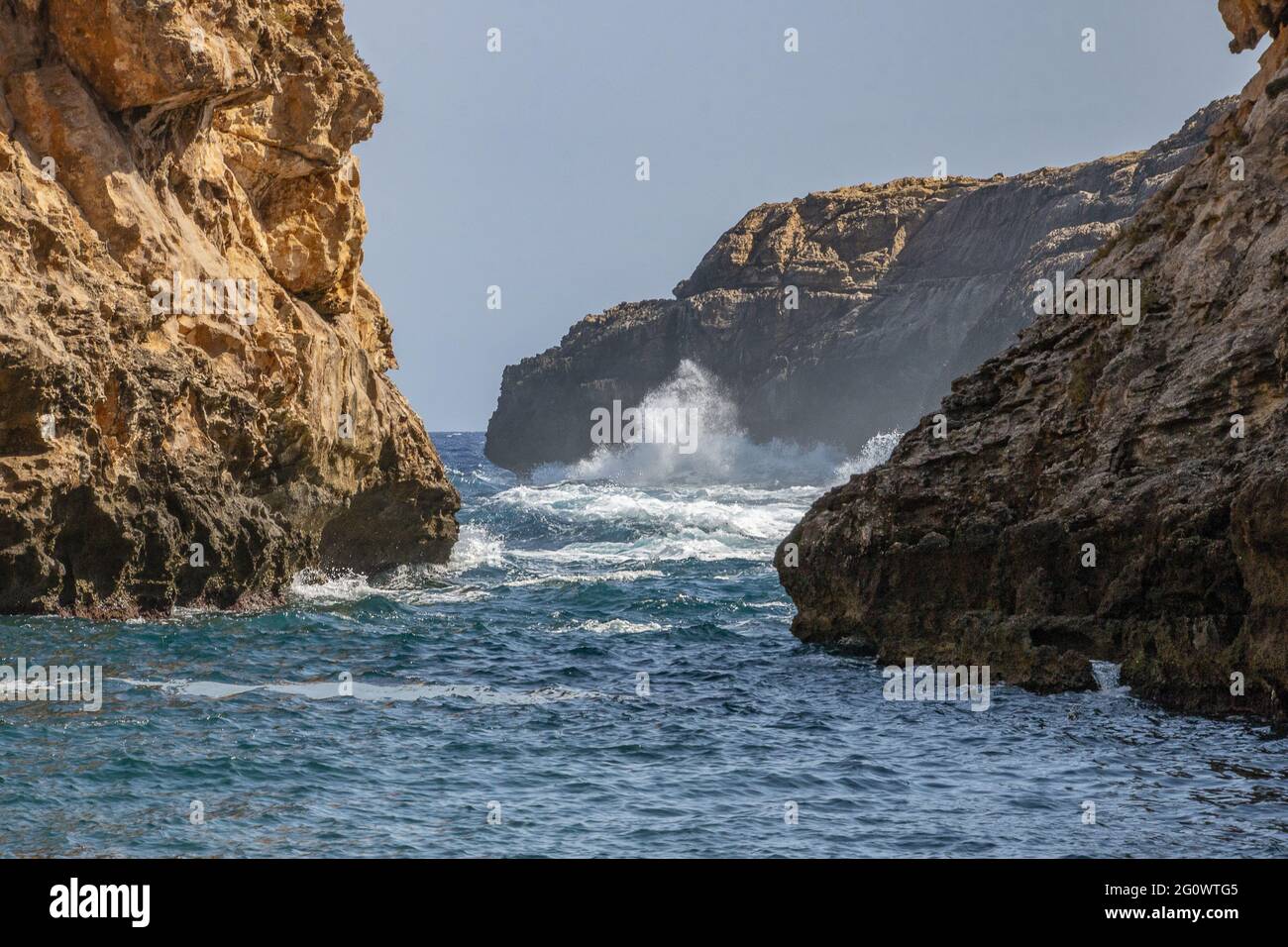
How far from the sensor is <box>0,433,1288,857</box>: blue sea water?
11172 mm

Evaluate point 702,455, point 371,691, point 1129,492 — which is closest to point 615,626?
point 371,691

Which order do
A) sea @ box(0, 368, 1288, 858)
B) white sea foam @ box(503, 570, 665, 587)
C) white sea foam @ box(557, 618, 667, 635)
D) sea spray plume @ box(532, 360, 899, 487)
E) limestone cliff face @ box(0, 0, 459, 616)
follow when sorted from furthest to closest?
sea spray plume @ box(532, 360, 899, 487) < white sea foam @ box(503, 570, 665, 587) < white sea foam @ box(557, 618, 667, 635) < limestone cliff face @ box(0, 0, 459, 616) < sea @ box(0, 368, 1288, 858)

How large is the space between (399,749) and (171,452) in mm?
9503

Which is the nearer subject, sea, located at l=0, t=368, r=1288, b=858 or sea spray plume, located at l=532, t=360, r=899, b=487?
sea, located at l=0, t=368, r=1288, b=858

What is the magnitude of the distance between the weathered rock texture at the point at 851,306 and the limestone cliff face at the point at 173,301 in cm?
5899

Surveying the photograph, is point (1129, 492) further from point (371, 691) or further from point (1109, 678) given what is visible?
point (371, 691)

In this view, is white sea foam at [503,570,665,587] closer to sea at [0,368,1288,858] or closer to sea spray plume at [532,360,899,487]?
sea at [0,368,1288,858]

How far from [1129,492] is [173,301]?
14564mm

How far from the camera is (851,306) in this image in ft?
320

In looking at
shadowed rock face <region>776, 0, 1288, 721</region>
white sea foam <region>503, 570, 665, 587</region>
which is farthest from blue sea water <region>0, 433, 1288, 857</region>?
white sea foam <region>503, 570, 665, 587</region>

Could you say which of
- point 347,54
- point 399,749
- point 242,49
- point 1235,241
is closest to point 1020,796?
point 399,749

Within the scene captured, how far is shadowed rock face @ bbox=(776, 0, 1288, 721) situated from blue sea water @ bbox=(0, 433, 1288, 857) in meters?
0.86

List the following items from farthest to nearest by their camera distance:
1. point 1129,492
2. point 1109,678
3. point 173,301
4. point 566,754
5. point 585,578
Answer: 1. point 585,578
2. point 173,301
3. point 1129,492
4. point 1109,678
5. point 566,754

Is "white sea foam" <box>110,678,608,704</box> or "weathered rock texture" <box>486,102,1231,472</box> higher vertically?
"weathered rock texture" <box>486,102,1231,472</box>
